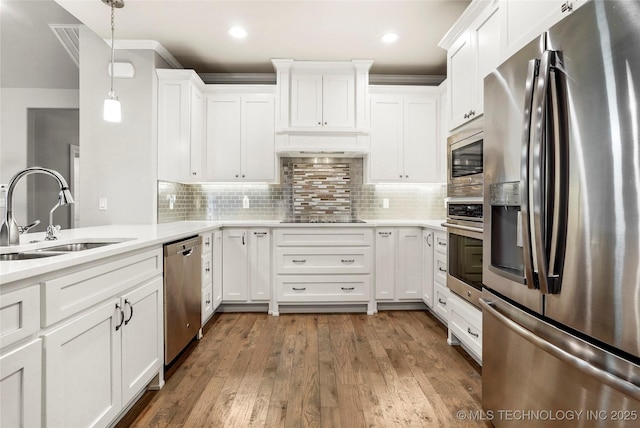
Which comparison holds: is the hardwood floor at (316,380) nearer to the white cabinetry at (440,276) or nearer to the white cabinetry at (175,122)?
the white cabinetry at (440,276)

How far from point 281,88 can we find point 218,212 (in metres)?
1.61

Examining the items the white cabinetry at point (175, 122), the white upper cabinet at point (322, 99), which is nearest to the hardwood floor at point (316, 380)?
the white cabinetry at point (175, 122)

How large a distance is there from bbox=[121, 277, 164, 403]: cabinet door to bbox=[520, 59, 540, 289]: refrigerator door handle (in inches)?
68.7

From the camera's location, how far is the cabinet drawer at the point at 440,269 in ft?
9.73

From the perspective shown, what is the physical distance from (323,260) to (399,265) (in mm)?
788

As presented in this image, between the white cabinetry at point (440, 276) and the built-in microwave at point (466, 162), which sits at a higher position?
the built-in microwave at point (466, 162)

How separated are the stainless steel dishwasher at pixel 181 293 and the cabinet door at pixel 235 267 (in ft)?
2.21

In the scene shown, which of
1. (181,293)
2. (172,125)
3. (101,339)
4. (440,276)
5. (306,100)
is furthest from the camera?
(306,100)

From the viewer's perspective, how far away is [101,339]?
58.0 inches

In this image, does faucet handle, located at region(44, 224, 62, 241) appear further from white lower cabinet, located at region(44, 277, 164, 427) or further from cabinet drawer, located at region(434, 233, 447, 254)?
cabinet drawer, located at region(434, 233, 447, 254)

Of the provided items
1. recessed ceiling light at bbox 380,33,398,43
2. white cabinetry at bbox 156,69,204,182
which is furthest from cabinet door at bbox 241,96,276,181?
recessed ceiling light at bbox 380,33,398,43

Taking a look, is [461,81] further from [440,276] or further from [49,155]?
[49,155]

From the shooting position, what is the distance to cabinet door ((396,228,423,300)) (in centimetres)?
352

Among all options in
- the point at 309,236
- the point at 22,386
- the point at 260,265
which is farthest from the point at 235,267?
the point at 22,386
